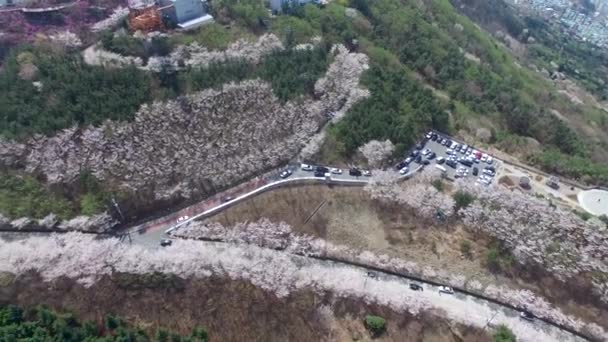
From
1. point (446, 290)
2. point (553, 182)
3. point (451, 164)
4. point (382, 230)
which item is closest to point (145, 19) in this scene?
point (382, 230)

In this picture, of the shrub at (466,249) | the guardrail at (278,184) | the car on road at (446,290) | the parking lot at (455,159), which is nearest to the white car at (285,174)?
the guardrail at (278,184)

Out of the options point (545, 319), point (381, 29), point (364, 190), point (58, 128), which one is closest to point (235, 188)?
point (364, 190)

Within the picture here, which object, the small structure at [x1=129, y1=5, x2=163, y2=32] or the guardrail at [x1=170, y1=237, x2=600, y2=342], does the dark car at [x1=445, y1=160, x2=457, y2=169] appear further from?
the small structure at [x1=129, y1=5, x2=163, y2=32]

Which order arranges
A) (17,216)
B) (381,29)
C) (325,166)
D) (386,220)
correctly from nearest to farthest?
1. (17,216)
2. (386,220)
3. (325,166)
4. (381,29)

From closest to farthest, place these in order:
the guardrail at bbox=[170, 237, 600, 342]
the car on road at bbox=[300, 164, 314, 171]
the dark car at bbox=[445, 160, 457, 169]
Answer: the guardrail at bbox=[170, 237, 600, 342] → the car on road at bbox=[300, 164, 314, 171] → the dark car at bbox=[445, 160, 457, 169]

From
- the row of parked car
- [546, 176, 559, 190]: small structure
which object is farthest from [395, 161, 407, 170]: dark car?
[546, 176, 559, 190]: small structure

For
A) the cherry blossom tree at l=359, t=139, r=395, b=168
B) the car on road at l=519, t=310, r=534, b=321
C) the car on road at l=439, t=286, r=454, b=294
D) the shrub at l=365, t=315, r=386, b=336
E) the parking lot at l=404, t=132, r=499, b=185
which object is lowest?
the shrub at l=365, t=315, r=386, b=336

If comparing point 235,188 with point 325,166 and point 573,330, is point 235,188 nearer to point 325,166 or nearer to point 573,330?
point 325,166
